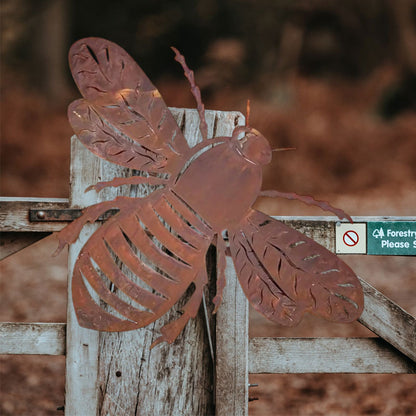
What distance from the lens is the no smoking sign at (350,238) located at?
1648 mm

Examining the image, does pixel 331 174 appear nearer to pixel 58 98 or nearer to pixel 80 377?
pixel 58 98

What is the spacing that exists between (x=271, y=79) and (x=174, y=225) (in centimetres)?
508

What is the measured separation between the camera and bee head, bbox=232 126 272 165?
4.97ft

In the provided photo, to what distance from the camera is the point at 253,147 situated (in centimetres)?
151

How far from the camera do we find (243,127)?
153cm

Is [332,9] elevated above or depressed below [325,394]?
above

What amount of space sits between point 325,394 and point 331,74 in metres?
4.00

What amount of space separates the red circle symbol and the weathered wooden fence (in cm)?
4

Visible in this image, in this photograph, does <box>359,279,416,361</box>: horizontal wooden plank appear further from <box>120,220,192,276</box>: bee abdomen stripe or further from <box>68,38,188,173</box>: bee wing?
<box>68,38,188,173</box>: bee wing

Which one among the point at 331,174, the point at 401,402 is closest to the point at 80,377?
the point at 401,402

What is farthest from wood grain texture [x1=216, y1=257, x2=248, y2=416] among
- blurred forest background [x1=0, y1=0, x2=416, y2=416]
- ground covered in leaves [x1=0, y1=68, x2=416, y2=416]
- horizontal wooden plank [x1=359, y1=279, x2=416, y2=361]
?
blurred forest background [x1=0, y1=0, x2=416, y2=416]

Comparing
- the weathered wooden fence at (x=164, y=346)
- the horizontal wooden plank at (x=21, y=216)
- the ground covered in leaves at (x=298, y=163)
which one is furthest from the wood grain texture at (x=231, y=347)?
the ground covered in leaves at (x=298, y=163)

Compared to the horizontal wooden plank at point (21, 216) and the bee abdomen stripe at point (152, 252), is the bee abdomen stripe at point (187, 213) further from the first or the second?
the horizontal wooden plank at point (21, 216)

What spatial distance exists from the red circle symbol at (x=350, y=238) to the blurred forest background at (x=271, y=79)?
11.6ft
